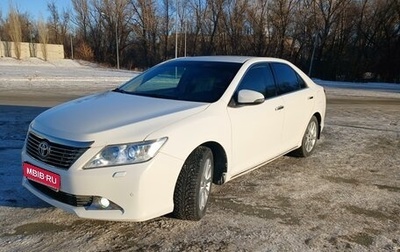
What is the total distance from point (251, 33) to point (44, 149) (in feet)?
155

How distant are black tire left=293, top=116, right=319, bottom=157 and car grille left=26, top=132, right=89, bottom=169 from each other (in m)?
3.61

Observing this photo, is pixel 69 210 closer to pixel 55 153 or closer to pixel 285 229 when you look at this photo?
pixel 55 153

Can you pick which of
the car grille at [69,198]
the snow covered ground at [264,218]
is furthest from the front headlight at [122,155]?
the snow covered ground at [264,218]

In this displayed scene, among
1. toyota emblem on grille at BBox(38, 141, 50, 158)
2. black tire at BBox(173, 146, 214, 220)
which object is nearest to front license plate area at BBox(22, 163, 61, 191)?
toyota emblem on grille at BBox(38, 141, 50, 158)

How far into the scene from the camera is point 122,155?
2.88 metres

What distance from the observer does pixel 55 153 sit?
9.74 feet

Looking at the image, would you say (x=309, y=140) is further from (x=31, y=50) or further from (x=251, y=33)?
(x=31, y=50)

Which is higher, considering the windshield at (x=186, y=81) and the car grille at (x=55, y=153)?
the windshield at (x=186, y=81)

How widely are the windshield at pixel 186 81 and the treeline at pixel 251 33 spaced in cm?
3359

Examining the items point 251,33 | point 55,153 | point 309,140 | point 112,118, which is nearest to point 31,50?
point 251,33

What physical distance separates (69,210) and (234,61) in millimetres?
2537

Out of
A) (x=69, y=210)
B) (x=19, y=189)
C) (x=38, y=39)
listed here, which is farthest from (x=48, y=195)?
(x=38, y=39)

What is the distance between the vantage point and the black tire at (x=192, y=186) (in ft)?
10.5

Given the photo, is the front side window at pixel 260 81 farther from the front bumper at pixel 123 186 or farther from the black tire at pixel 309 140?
the front bumper at pixel 123 186
